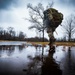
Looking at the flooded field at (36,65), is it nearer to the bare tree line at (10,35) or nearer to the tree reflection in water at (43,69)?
the tree reflection in water at (43,69)

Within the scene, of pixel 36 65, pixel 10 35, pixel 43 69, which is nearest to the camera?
pixel 43 69

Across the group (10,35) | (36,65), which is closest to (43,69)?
(36,65)

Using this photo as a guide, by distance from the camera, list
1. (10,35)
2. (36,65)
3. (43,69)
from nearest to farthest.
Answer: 1. (43,69)
2. (36,65)
3. (10,35)

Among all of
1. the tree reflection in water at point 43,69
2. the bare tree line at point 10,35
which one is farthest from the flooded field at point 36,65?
the bare tree line at point 10,35

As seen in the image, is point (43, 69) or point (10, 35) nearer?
point (43, 69)

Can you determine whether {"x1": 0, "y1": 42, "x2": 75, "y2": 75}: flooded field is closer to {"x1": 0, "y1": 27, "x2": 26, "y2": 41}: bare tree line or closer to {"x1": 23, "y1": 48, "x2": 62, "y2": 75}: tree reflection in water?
{"x1": 23, "y1": 48, "x2": 62, "y2": 75}: tree reflection in water

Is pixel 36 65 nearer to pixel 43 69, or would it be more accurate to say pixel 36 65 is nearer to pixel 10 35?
pixel 43 69

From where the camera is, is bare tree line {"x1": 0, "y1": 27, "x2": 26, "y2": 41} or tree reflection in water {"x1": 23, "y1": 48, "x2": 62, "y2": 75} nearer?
tree reflection in water {"x1": 23, "y1": 48, "x2": 62, "y2": 75}

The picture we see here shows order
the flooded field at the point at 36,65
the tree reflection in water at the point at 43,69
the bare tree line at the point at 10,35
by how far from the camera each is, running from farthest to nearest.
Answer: the bare tree line at the point at 10,35
the flooded field at the point at 36,65
the tree reflection in water at the point at 43,69

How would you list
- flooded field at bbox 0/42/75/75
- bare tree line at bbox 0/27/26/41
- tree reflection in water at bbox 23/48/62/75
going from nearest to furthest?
tree reflection in water at bbox 23/48/62/75
flooded field at bbox 0/42/75/75
bare tree line at bbox 0/27/26/41

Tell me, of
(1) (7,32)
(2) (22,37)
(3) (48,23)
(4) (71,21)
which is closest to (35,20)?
(3) (48,23)

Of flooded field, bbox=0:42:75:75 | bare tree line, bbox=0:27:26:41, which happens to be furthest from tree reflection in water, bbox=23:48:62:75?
bare tree line, bbox=0:27:26:41

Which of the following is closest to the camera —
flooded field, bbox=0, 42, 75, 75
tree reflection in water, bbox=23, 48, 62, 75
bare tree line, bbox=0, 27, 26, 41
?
tree reflection in water, bbox=23, 48, 62, 75

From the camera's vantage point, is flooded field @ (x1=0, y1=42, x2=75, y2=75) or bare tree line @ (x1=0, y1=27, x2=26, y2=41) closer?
flooded field @ (x1=0, y1=42, x2=75, y2=75)
